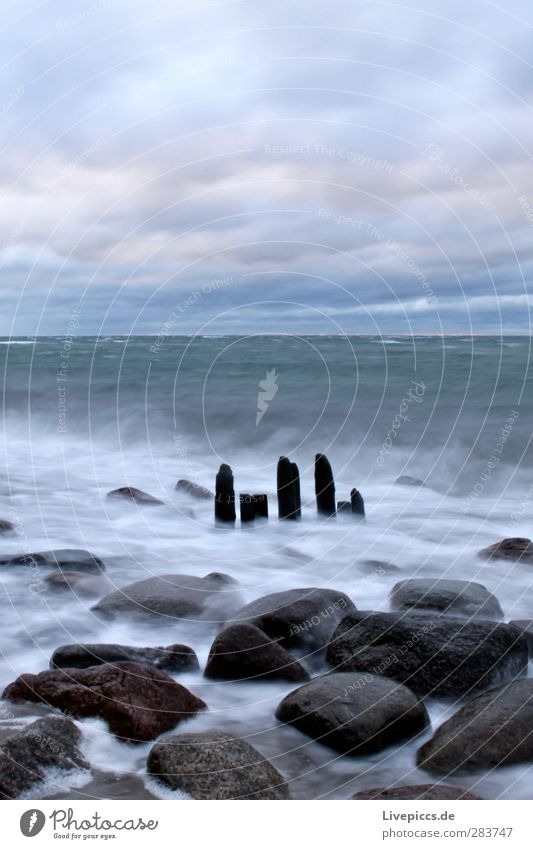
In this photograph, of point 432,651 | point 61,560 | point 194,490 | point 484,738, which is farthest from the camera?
point 194,490

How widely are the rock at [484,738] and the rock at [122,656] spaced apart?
2437 millimetres

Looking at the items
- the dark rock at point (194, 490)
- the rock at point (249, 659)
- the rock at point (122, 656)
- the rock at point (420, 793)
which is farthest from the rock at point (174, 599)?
the dark rock at point (194, 490)

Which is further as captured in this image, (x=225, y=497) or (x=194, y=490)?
(x=194, y=490)

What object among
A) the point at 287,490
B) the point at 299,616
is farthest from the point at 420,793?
the point at 287,490

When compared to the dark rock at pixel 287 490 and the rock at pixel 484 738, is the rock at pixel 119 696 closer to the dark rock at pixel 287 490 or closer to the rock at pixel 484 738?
the rock at pixel 484 738

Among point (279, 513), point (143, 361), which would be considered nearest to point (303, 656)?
point (279, 513)

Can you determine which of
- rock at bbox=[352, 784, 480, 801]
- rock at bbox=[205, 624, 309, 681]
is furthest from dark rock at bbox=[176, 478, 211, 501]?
rock at bbox=[352, 784, 480, 801]

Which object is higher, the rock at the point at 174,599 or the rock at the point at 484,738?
the rock at the point at 174,599

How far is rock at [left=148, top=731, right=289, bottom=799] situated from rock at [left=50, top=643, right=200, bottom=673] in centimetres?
188

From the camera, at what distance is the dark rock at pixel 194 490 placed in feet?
51.2

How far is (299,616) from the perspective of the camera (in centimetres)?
802

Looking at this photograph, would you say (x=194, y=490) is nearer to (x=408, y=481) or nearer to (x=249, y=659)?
(x=408, y=481)

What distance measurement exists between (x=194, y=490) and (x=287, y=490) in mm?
2707
